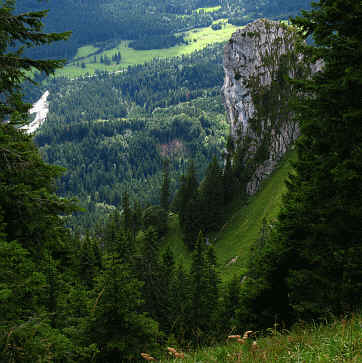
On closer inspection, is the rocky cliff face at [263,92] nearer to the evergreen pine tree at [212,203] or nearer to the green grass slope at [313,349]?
the evergreen pine tree at [212,203]

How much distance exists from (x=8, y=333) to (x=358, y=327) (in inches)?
307

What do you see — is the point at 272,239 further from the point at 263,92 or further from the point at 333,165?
the point at 263,92

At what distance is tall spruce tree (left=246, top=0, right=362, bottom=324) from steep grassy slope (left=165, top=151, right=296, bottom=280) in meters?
44.4

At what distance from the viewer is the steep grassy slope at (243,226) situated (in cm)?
6025

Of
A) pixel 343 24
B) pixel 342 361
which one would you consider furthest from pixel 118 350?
pixel 343 24

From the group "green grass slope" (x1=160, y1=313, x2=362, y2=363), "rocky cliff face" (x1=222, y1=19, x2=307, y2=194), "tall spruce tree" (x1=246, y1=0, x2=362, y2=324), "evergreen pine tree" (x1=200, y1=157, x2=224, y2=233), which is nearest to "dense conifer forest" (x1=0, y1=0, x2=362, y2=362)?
"tall spruce tree" (x1=246, y1=0, x2=362, y2=324)

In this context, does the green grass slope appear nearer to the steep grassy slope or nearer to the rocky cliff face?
the steep grassy slope

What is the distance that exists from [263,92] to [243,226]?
38197 mm

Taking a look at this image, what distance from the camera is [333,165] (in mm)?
11797

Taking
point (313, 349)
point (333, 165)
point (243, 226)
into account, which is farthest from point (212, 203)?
point (313, 349)

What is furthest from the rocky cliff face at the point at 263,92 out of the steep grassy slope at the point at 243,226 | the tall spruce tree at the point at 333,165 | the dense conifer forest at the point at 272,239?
the tall spruce tree at the point at 333,165

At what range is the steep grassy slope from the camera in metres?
60.2

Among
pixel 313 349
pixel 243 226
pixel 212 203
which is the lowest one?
pixel 243 226

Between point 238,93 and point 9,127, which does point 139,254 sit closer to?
point 9,127
